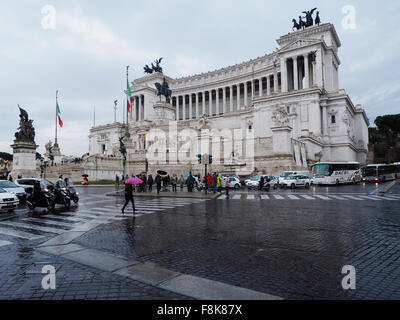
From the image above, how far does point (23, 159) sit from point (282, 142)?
105 feet

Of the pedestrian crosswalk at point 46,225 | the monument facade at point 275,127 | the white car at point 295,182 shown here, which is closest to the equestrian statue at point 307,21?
the monument facade at point 275,127

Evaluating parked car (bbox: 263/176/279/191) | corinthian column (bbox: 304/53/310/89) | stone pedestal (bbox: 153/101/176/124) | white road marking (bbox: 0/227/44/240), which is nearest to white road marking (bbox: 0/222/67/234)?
white road marking (bbox: 0/227/44/240)

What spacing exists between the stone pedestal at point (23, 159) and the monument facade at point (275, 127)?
11309 millimetres

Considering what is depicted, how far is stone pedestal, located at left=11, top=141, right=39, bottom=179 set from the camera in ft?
107

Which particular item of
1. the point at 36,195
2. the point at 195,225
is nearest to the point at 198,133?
the point at 36,195

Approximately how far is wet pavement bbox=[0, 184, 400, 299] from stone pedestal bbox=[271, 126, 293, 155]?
25.7 metres

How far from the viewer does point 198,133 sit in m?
49.7

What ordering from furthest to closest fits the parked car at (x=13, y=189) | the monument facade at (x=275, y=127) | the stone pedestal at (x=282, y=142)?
the monument facade at (x=275, y=127)
the stone pedestal at (x=282, y=142)
the parked car at (x=13, y=189)

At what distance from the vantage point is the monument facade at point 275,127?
127 ft

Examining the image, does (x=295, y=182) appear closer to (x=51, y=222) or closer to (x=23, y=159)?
(x=51, y=222)

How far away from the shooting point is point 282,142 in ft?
116

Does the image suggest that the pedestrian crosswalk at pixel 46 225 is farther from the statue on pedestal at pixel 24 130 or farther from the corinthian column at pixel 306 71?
the corinthian column at pixel 306 71
